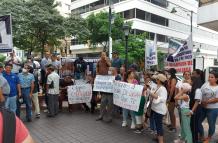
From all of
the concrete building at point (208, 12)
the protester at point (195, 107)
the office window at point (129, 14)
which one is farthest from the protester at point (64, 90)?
the office window at point (129, 14)

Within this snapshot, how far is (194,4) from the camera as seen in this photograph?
7500 cm

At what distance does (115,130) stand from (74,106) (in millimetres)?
3729

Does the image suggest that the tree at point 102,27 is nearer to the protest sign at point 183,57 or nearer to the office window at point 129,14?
the office window at point 129,14

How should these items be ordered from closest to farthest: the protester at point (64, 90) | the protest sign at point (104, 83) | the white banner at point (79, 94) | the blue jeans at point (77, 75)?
the protest sign at point (104, 83) < the white banner at point (79, 94) < the protester at point (64, 90) < the blue jeans at point (77, 75)

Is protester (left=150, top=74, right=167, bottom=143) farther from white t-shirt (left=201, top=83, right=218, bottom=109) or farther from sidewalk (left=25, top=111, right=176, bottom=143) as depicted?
white t-shirt (left=201, top=83, right=218, bottom=109)

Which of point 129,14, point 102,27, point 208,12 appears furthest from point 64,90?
point 129,14

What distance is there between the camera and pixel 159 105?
7.69m

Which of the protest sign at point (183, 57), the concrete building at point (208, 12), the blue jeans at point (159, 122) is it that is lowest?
the blue jeans at point (159, 122)

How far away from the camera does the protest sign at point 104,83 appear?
35.4 feet

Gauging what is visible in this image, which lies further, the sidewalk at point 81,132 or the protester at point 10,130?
the sidewalk at point 81,132

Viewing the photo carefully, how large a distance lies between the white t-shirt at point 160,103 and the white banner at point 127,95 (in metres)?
1.54

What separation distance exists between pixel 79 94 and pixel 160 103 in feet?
16.3

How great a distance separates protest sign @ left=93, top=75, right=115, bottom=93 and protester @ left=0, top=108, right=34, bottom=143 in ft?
29.8

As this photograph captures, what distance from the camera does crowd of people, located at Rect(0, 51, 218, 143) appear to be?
7.64 metres
